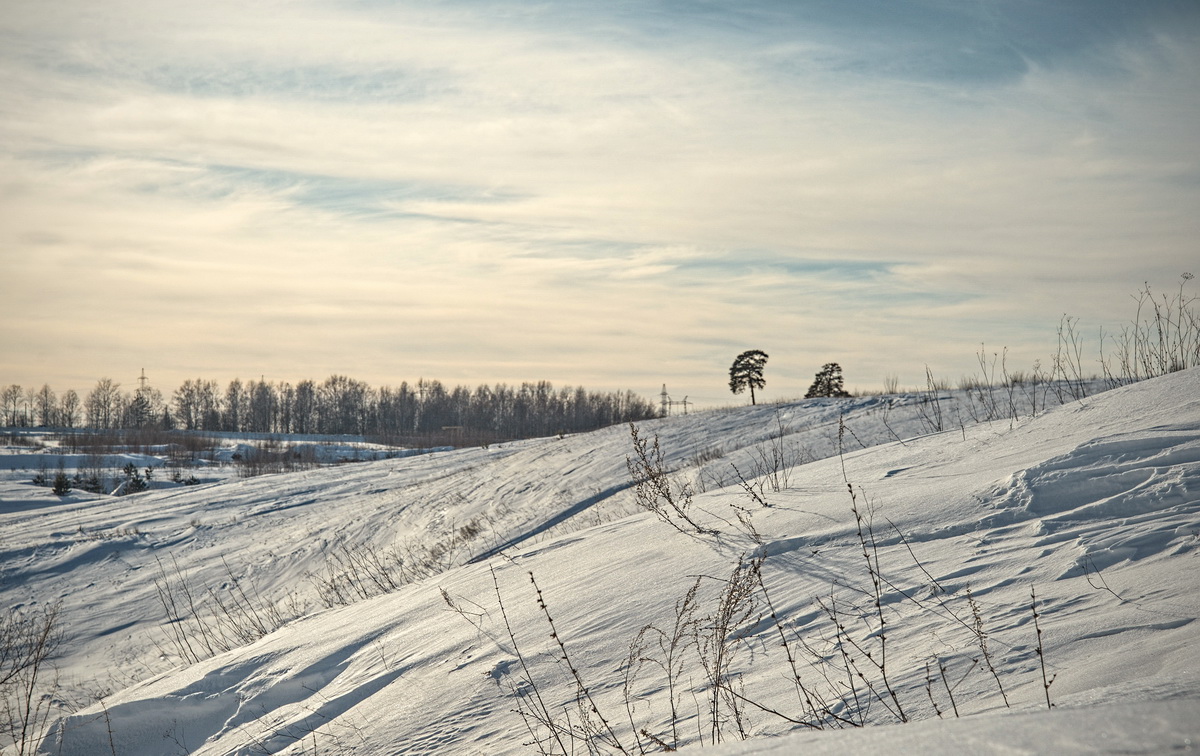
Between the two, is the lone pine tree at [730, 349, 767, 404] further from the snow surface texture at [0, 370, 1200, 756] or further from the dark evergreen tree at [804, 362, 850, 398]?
the snow surface texture at [0, 370, 1200, 756]

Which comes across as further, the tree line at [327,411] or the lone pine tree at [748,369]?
the tree line at [327,411]

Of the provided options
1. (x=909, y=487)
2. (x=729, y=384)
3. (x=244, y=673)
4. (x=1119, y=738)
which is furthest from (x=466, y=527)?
(x=729, y=384)

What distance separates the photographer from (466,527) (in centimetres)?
1202

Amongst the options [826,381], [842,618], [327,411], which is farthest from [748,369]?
[327,411]

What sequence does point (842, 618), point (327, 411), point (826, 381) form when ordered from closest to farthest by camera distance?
point (842, 618) < point (826, 381) < point (327, 411)

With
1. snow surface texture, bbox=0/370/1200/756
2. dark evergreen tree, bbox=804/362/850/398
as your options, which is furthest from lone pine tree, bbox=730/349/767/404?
snow surface texture, bbox=0/370/1200/756

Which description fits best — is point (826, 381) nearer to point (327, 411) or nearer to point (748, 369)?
point (748, 369)

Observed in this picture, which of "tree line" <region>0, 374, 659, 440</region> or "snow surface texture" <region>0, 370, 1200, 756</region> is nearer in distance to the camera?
"snow surface texture" <region>0, 370, 1200, 756</region>

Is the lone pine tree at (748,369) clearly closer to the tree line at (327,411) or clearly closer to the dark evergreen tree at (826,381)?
the dark evergreen tree at (826,381)

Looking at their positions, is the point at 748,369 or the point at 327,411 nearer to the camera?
the point at 748,369

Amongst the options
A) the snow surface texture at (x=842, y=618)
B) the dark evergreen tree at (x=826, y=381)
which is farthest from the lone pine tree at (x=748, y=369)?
the snow surface texture at (x=842, y=618)

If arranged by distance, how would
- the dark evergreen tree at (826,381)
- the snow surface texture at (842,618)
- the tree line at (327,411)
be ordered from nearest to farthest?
1. the snow surface texture at (842,618)
2. the dark evergreen tree at (826,381)
3. the tree line at (327,411)

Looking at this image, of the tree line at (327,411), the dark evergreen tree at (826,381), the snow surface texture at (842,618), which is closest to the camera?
the snow surface texture at (842,618)

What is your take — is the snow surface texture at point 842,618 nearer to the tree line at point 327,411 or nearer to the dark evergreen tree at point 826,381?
the dark evergreen tree at point 826,381
